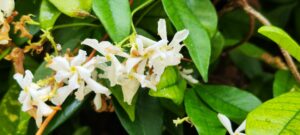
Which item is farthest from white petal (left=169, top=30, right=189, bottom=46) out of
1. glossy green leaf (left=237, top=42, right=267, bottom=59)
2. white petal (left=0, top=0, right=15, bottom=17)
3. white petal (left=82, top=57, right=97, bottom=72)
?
glossy green leaf (left=237, top=42, right=267, bottom=59)

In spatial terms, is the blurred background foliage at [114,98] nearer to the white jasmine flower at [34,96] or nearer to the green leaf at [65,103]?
the green leaf at [65,103]

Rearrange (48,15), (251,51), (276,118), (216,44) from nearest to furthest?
1. (276,118)
2. (48,15)
3. (216,44)
4. (251,51)

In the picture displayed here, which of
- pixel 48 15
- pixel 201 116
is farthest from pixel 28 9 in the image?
pixel 201 116

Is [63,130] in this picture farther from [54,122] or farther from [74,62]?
[74,62]

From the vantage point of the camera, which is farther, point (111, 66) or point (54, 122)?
point (54, 122)

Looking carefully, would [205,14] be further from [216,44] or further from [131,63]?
[131,63]

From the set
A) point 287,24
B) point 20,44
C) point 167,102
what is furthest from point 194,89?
point 287,24
